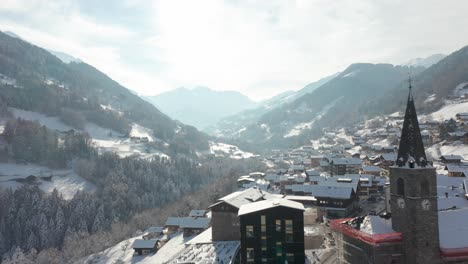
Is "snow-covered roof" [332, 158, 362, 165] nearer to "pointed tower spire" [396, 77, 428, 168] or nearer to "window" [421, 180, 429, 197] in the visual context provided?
"pointed tower spire" [396, 77, 428, 168]

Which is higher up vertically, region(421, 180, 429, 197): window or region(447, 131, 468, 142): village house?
region(447, 131, 468, 142): village house

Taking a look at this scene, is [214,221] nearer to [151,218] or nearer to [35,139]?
[151,218]

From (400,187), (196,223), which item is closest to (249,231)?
(400,187)

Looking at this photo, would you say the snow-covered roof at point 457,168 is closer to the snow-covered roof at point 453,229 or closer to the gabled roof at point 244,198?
the gabled roof at point 244,198

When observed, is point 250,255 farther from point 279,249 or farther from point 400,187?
point 400,187

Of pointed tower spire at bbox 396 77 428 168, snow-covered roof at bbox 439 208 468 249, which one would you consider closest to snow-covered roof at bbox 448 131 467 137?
snow-covered roof at bbox 439 208 468 249
